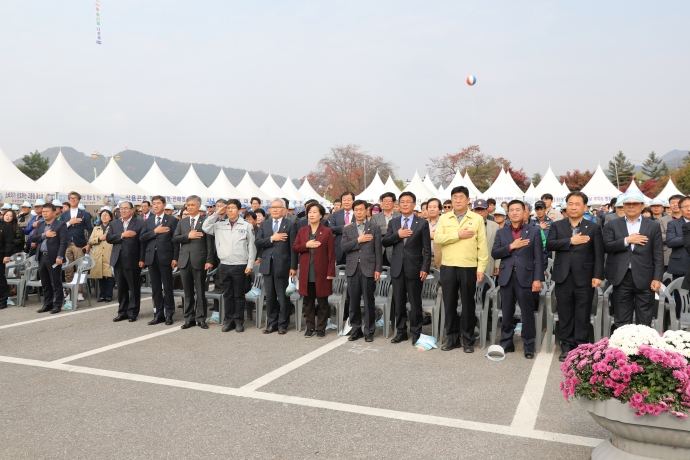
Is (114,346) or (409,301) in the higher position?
(409,301)

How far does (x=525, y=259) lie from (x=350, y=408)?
3.00m

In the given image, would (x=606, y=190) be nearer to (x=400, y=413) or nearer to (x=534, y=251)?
(x=534, y=251)

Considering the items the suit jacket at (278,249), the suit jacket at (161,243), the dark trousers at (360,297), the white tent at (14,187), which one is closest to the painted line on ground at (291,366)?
the dark trousers at (360,297)

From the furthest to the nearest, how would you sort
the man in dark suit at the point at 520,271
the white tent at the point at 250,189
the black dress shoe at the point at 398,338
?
the white tent at the point at 250,189 < the black dress shoe at the point at 398,338 < the man in dark suit at the point at 520,271

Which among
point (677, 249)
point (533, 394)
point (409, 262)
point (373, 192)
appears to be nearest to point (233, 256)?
point (409, 262)

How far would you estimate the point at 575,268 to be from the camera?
18.8ft

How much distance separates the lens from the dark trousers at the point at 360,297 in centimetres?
689

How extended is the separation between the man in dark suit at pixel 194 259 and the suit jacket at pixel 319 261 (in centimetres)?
160

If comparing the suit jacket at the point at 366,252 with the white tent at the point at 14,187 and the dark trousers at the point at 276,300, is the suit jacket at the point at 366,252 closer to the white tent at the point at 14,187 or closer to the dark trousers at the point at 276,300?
the dark trousers at the point at 276,300

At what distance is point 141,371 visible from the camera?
18.1ft

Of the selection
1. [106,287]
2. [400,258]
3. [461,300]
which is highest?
[400,258]

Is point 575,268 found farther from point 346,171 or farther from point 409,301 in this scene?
point 346,171

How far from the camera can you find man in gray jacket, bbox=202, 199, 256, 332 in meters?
7.47

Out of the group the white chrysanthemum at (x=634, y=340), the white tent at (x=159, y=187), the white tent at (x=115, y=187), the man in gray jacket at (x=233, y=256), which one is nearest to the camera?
the white chrysanthemum at (x=634, y=340)
